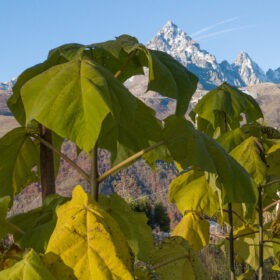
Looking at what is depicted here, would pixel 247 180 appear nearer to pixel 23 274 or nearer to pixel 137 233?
pixel 137 233

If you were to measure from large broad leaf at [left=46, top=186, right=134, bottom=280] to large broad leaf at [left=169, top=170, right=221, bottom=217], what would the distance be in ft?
4.07

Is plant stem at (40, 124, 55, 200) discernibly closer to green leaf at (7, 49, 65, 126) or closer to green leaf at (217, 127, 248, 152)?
green leaf at (7, 49, 65, 126)

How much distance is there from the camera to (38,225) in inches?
41.1

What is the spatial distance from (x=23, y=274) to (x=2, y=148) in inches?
25.4

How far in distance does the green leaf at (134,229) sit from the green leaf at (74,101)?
0.93ft

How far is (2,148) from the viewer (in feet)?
4.06

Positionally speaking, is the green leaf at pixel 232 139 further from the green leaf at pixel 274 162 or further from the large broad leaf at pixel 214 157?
the large broad leaf at pixel 214 157

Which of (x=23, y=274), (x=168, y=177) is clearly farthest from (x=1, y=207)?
(x=168, y=177)

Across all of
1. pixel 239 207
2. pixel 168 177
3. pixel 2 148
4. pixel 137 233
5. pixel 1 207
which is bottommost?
pixel 168 177

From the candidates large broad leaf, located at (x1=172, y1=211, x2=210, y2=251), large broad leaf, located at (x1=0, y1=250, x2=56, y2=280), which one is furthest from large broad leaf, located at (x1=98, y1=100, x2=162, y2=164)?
large broad leaf, located at (x1=172, y1=211, x2=210, y2=251)

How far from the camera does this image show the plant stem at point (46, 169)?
1.14 m

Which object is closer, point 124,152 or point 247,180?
point 247,180

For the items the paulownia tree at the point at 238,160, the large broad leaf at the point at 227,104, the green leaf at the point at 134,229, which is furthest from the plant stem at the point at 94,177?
the large broad leaf at the point at 227,104

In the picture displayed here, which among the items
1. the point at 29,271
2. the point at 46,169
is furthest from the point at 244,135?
the point at 29,271
